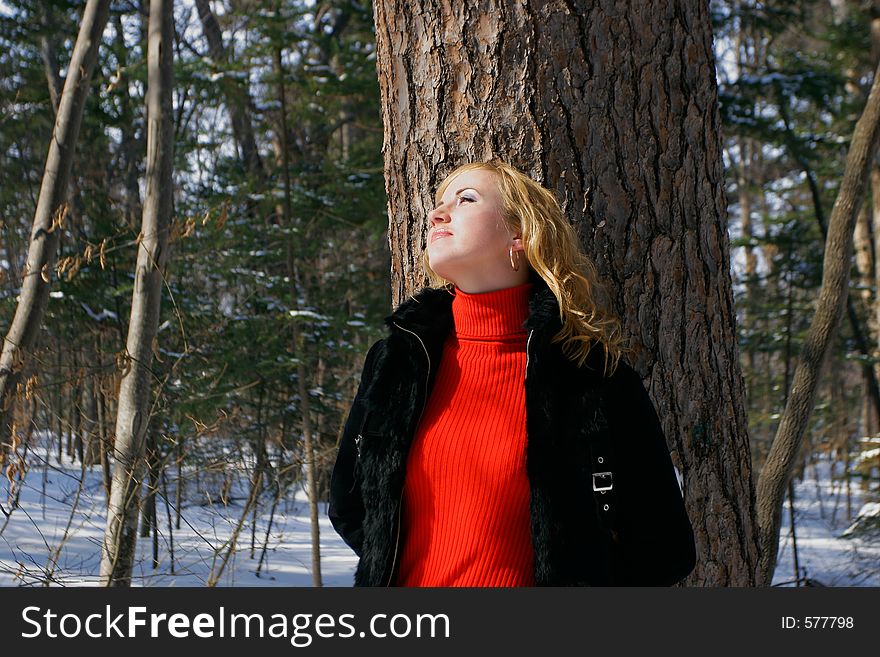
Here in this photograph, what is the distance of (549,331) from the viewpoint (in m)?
2.16

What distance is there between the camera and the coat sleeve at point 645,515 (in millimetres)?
2084

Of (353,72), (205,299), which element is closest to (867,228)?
(353,72)

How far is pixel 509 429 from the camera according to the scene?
213 centimetres

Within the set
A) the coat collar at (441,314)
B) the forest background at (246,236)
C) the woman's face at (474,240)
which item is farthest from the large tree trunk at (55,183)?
the woman's face at (474,240)

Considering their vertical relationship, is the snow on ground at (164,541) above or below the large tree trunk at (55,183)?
below

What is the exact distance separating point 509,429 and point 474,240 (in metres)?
0.48

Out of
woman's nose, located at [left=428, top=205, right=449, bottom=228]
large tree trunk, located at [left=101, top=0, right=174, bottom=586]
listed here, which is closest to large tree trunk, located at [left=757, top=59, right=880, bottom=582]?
woman's nose, located at [left=428, top=205, right=449, bottom=228]

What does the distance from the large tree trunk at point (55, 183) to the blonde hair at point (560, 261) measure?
615cm

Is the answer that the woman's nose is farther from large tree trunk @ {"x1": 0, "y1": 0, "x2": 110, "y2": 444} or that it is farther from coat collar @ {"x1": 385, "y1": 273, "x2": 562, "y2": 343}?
large tree trunk @ {"x1": 0, "y1": 0, "x2": 110, "y2": 444}

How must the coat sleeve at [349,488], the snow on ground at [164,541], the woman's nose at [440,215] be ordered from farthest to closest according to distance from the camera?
the snow on ground at [164,541] < the coat sleeve at [349,488] < the woman's nose at [440,215]

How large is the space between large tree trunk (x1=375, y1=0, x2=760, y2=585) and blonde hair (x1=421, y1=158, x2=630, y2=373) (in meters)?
0.22

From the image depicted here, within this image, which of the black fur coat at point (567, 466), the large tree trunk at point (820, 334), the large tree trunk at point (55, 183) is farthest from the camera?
the large tree trunk at point (55, 183)

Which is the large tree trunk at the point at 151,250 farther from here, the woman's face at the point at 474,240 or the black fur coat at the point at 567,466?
the woman's face at the point at 474,240

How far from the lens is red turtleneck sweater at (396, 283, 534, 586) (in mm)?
2080
